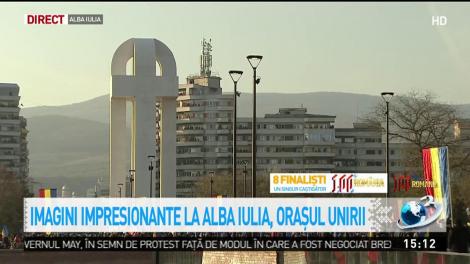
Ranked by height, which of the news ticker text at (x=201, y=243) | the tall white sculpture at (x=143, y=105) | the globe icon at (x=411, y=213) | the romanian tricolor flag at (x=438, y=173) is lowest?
the news ticker text at (x=201, y=243)

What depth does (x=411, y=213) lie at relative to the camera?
27.5 metres

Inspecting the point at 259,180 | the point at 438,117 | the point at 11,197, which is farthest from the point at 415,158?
the point at 11,197

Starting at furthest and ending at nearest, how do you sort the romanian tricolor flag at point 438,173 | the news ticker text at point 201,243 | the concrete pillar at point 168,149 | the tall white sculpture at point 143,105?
the tall white sculpture at point 143,105
the concrete pillar at point 168,149
the romanian tricolor flag at point 438,173
the news ticker text at point 201,243

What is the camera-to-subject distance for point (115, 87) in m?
70.9

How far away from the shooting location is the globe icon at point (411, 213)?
88.7ft

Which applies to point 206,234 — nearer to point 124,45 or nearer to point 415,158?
point 124,45

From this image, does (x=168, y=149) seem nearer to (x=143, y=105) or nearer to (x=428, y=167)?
(x=143, y=105)

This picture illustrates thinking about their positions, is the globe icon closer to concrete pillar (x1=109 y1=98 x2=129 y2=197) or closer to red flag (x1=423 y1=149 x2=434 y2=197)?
red flag (x1=423 y1=149 x2=434 y2=197)

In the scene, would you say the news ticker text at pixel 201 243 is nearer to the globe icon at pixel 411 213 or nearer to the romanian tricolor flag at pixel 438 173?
the globe icon at pixel 411 213

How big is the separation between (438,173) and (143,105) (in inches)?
1487

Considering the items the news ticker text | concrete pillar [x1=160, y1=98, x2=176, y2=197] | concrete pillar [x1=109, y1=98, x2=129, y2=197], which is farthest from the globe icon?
concrete pillar [x1=109, y1=98, x2=129, y2=197]

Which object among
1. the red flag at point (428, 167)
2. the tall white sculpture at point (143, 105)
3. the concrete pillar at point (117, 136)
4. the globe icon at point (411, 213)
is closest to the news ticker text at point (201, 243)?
the globe icon at point (411, 213)

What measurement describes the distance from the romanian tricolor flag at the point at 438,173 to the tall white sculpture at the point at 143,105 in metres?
34.6

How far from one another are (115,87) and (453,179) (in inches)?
1192
